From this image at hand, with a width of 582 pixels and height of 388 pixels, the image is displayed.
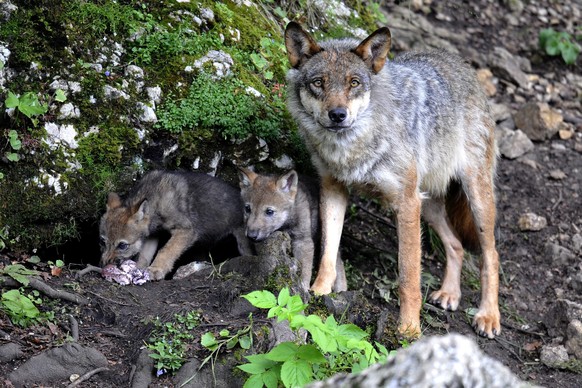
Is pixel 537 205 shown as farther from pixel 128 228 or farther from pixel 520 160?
pixel 128 228

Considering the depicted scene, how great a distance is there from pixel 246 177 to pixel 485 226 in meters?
2.35

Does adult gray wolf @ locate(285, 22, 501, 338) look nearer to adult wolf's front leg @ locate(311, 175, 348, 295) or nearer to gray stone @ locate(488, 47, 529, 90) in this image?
adult wolf's front leg @ locate(311, 175, 348, 295)

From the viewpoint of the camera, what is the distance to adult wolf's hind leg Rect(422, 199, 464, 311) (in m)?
7.17

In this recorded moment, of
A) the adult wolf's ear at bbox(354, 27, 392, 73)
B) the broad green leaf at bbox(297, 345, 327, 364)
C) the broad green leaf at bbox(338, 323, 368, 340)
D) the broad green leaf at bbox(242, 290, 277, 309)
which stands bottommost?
the broad green leaf at bbox(338, 323, 368, 340)

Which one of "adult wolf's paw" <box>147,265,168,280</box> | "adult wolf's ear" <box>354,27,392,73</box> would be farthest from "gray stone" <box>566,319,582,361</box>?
"adult wolf's paw" <box>147,265,168,280</box>

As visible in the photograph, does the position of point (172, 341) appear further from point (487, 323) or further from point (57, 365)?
point (487, 323)

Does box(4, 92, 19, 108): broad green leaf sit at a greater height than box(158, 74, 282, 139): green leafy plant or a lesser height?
greater

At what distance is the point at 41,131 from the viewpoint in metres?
6.06

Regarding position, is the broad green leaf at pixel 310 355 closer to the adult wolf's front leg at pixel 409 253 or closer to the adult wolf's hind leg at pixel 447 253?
the adult wolf's front leg at pixel 409 253

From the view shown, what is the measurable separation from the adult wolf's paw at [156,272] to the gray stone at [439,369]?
157 inches

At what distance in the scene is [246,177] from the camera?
673 cm

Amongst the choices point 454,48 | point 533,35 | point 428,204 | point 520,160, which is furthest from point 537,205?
point 533,35

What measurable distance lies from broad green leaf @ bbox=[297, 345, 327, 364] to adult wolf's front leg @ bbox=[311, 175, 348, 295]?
2.37m

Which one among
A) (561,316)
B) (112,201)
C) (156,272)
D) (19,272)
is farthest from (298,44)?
(561,316)
